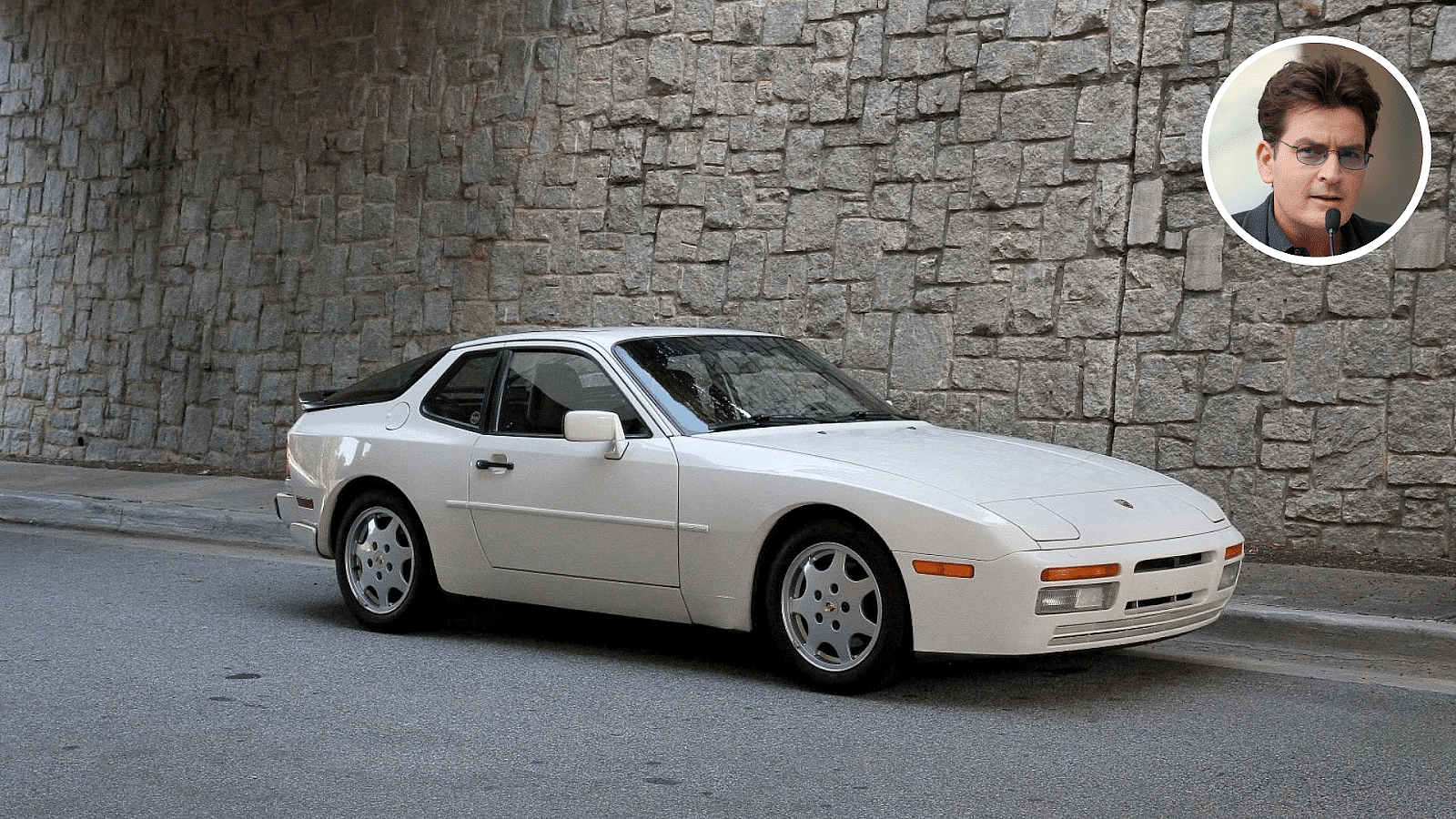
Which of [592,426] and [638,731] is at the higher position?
[592,426]

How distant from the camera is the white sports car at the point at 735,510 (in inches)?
215

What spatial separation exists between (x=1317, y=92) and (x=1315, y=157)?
407 millimetres

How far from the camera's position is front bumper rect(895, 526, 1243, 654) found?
534 centimetres

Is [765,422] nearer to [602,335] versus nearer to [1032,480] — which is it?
[602,335]

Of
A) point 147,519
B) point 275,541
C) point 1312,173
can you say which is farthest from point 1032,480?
point 147,519

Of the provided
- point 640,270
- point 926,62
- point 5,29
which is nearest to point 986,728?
point 926,62

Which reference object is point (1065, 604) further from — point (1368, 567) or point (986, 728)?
point (1368, 567)

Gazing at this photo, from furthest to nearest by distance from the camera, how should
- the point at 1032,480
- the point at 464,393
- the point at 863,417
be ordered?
the point at 464,393
the point at 863,417
the point at 1032,480

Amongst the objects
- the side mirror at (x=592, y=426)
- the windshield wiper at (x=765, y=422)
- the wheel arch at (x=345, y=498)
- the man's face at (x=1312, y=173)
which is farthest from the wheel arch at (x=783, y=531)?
the man's face at (x=1312, y=173)

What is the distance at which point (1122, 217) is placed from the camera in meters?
10.0

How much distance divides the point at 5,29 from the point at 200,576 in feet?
35.0

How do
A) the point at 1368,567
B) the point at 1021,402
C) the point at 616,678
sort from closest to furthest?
the point at 616,678 → the point at 1368,567 → the point at 1021,402

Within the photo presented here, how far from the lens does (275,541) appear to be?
10703 mm

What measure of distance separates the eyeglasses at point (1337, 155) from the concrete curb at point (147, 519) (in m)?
7.06
